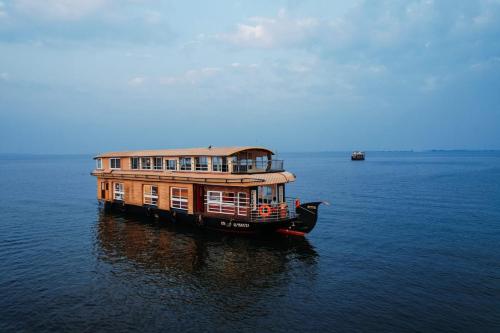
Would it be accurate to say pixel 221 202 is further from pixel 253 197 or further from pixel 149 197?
pixel 149 197

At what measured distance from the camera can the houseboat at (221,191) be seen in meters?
33.9

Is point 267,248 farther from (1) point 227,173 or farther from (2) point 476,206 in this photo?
(2) point 476,206

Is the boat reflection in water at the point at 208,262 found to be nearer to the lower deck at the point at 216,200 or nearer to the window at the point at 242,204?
the lower deck at the point at 216,200

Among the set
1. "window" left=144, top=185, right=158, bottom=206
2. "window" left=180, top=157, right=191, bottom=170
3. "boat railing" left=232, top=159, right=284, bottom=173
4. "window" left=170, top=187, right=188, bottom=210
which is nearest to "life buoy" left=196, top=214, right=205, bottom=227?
"window" left=170, top=187, right=188, bottom=210

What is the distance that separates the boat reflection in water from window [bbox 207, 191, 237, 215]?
7.85ft

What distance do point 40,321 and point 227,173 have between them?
1989cm

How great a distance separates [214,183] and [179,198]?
6.55m

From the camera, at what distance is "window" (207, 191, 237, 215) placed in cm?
3566

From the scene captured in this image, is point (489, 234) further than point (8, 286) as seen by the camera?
Yes

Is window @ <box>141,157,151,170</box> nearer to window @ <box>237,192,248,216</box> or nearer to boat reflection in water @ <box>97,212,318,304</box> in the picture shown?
boat reflection in water @ <box>97,212,318,304</box>

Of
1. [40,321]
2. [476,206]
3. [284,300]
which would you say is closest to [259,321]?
[284,300]

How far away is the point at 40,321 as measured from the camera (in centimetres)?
1955

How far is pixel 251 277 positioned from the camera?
83.8ft

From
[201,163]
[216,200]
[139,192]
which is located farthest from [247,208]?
[139,192]
